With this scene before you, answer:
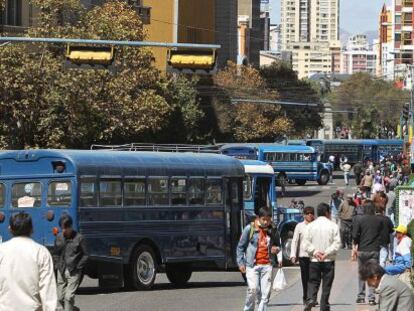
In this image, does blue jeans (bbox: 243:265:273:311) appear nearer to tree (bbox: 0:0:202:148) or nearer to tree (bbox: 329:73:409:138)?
tree (bbox: 0:0:202:148)

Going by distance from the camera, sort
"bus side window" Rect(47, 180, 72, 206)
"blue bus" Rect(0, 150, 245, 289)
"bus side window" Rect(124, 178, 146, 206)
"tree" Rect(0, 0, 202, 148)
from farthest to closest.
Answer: "tree" Rect(0, 0, 202, 148)
"bus side window" Rect(124, 178, 146, 206)
"blue bus" Rect(0, 150, 245, 289)
"bus side window" Rect(47, 180, 72, 206)

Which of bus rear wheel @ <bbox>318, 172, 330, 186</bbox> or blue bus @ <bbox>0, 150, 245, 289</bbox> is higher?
blue bus @ <bbox>0, 150, 245, 289</bbox>

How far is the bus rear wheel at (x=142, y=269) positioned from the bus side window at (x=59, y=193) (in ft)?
6.38

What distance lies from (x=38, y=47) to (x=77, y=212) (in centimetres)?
2896

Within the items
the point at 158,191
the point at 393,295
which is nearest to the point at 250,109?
the point at 158,191

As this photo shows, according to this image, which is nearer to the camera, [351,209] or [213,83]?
[351,209]

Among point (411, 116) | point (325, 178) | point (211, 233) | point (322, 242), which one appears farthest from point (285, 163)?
point (322, 242)

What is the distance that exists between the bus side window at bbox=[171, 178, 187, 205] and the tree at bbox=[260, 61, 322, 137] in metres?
75.9

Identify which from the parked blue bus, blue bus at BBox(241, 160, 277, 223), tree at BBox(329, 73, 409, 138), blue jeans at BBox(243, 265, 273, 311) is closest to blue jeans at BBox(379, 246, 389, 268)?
blue jeans at BBox(243, 265, 273, 311)

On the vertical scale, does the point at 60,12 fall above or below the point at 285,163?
above

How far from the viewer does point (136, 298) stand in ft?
67.9

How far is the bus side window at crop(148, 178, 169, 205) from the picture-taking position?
2294 cm

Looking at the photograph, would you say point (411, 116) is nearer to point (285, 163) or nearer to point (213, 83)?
point (285, 163)

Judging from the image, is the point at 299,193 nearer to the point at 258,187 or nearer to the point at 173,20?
the point at 173,20
